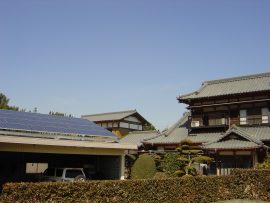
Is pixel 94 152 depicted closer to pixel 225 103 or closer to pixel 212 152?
pixel 212 152

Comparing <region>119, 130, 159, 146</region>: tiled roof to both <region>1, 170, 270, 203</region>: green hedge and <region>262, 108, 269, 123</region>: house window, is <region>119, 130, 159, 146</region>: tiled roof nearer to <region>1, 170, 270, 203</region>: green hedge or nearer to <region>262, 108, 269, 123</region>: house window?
<region>262, 108, 269, 123</region>: house window

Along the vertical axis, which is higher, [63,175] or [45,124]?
[45,124]

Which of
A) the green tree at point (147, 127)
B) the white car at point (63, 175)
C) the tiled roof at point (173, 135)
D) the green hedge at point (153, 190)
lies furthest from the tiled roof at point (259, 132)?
the green tree at point (147, 127)

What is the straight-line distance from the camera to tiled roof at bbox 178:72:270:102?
3593 cm

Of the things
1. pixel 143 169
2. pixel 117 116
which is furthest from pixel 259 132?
pixel 117 116

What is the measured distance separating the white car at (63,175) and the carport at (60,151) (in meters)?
0.98

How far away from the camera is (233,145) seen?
3053 centimetres

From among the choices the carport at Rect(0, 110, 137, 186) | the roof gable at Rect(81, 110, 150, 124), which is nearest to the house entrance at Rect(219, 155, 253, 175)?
the carport at Rect(0, 110, 137, 186)

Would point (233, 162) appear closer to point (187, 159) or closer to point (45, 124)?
point (187, 159)

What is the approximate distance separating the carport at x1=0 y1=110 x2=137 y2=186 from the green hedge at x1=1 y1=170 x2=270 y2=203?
572 centimetres

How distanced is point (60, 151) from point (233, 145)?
16808 mm

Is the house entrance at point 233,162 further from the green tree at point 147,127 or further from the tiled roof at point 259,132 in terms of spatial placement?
the green tree at point 147,127

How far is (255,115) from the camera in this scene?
1359 inches

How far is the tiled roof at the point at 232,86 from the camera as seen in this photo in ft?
118
